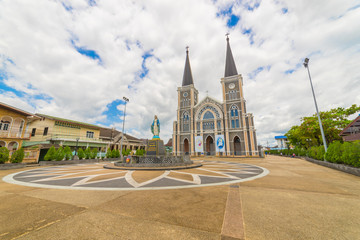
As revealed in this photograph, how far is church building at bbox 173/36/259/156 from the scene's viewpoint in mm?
34656

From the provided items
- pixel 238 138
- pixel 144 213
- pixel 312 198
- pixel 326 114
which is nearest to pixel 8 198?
pixel 144 213

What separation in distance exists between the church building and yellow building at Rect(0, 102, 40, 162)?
28031mm

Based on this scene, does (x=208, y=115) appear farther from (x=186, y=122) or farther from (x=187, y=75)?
(x=187, y=75)

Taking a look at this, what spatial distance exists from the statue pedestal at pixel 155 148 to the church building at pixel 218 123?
66.3 ft

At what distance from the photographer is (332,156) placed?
11.9 meters

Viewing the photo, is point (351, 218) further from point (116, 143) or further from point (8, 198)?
point (116, 143)

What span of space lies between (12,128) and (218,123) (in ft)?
125

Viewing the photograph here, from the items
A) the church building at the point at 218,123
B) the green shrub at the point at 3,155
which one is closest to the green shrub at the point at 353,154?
the church building at the point at 218,123

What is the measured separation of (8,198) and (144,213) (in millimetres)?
4688

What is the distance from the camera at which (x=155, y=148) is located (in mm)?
15086

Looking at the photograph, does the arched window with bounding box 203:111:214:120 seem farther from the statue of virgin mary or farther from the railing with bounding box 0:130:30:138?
the railing with bounding box 0:130:30:138

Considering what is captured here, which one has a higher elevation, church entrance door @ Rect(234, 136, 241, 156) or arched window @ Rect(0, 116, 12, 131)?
arched window @ Rect(0, 116, 12, 131)

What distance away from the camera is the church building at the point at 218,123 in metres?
34.7

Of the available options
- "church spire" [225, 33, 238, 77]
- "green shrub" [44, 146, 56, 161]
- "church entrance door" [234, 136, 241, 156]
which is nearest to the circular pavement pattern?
"green shrub" [44, 146, 56, 161]
